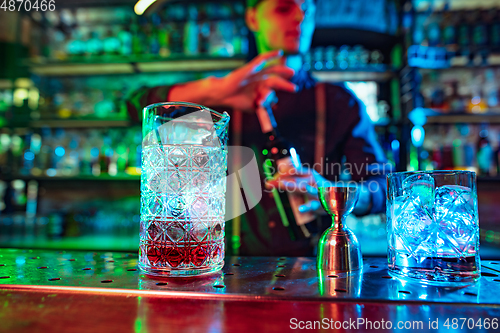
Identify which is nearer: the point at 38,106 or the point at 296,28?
the point at 296,28

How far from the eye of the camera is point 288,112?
6.00 ft

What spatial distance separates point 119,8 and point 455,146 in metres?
2.81

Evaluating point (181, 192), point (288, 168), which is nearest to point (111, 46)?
point (288, 168)

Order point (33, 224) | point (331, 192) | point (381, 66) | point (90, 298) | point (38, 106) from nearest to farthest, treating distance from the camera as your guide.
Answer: point (90, 298) < point (331, 192) < point (381, 66) < point (33, 224) < point (38, 106)

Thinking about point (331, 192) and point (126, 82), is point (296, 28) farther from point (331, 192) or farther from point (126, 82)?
point (126, 82)

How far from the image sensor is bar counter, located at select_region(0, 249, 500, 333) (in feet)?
1.33

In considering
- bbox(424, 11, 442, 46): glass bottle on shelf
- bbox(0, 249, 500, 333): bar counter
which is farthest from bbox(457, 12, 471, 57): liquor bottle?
bbox(0, 249, 500, 333): bar counter

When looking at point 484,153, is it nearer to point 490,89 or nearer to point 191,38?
point 490,89

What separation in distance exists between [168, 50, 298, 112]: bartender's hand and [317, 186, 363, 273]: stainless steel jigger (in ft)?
2.91

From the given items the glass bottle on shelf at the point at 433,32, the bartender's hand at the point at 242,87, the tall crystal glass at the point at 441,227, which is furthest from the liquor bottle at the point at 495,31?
the tall crystal glass at the point at 441,227

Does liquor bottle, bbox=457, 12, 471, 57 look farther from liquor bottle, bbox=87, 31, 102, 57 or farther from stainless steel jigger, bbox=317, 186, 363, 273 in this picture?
liquor bottle, bbox=87, 31, 102, 57

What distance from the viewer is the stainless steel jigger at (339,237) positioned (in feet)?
2.10

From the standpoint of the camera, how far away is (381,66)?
2.47 meters

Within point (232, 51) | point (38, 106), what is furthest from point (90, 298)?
point (38, 106)
